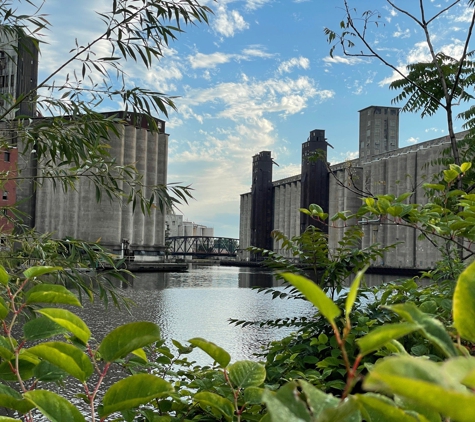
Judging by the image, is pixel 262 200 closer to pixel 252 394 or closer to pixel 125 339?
pixel 252 394

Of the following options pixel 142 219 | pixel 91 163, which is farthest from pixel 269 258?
pixel 142 219

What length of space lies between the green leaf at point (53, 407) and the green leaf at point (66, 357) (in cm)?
5

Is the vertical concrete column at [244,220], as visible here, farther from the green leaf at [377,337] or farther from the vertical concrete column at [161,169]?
the green leaf at [377,337]

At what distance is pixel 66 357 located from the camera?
0.62 meters

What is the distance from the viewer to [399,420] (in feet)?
1.49

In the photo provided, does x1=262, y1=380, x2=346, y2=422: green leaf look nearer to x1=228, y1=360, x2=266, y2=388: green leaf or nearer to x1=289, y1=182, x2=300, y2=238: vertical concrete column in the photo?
x1=228, y1=360, x2=266, y2=388: green leaf

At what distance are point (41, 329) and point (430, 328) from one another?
580 millimetres

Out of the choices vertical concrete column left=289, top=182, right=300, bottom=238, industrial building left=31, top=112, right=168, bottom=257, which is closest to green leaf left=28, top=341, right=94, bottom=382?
industrial building left=31, top=112, right=168, bottom=257

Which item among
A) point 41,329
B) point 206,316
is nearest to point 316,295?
point 41,329

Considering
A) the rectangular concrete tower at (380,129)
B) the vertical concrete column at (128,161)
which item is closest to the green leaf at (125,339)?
the vertical concrete column at (128,161)

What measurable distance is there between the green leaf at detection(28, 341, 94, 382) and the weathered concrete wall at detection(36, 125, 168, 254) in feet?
144

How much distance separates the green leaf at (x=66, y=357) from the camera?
2.02 feet

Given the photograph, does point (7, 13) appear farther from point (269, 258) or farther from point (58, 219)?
point (58, 219)

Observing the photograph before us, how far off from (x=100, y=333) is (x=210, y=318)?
4.02m
